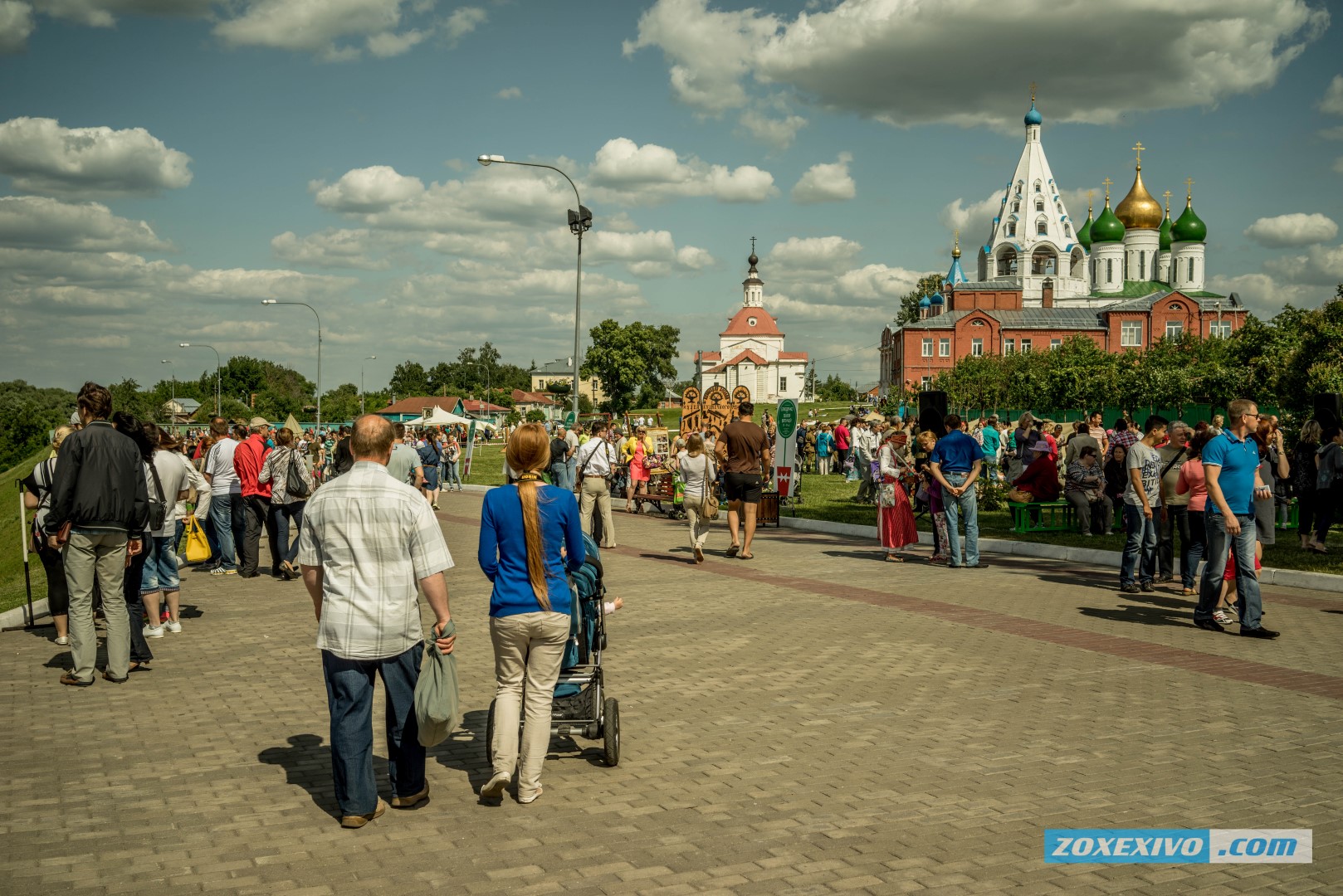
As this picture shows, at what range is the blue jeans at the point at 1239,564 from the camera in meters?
9.32

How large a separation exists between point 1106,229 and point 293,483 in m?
108

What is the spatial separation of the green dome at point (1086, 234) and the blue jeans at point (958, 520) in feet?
346

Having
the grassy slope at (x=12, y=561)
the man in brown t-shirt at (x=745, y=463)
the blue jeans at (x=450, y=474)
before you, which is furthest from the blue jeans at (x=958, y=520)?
the blue jeans at (x=450, y=474)

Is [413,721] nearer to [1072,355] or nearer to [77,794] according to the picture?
[77,794]

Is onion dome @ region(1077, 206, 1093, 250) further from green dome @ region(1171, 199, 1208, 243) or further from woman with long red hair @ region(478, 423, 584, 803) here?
woman with long red hair @ region(478, 423, 584, 803)

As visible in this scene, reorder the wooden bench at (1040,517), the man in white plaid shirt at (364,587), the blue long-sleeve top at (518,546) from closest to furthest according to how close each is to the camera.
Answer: the man in white plaid shirt at (364,587) < the blue long-sleeve top at (518,546) < the wooden bench at (1040,517)

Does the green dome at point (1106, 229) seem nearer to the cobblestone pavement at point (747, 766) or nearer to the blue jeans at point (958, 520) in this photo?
the blue jeans at point (958, 520)

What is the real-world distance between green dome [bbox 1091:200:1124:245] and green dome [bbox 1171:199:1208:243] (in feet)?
16.1

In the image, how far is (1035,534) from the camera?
17.0 metres

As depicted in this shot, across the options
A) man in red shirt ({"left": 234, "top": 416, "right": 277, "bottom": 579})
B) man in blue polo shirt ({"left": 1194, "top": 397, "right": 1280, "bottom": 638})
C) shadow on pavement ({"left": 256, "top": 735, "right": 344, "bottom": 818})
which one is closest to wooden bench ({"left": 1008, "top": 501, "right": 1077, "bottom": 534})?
man in blue polo shirt ({"left": 1194, "top": 397, "right": 1280, "bottom": 638})

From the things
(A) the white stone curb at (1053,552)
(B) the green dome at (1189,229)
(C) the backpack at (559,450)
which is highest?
(B) the green dome at (1189,229)

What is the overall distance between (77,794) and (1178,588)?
11.2 metres

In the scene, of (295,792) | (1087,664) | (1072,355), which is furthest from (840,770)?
(1072,355)

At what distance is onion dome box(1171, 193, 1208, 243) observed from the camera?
341 ft
